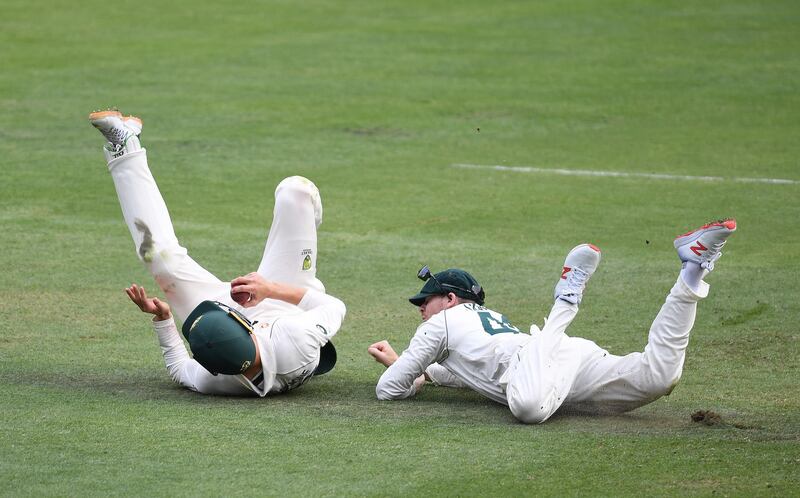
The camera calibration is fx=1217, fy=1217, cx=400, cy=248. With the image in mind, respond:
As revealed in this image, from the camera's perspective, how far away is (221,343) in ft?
19.6

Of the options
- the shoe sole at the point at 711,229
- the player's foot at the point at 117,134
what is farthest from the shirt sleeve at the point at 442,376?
the player's foot at the point at 117,134

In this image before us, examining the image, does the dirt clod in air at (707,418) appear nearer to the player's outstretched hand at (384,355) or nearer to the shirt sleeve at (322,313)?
the player's outstretched hand at (384,355)

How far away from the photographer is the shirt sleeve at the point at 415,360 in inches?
241

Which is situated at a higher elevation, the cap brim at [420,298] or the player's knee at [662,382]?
the cap brim at [420,298]

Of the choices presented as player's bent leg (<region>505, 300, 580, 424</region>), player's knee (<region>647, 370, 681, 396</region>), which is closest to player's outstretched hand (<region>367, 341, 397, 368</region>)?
player's bent leg (<region>505, 300, 580, 424</region>)

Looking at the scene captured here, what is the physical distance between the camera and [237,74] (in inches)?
675

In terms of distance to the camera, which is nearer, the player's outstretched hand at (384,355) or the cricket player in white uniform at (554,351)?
the cricket player in white uniform at (554,351)

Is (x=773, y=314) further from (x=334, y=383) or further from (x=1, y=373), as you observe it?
(x=1, y=373)

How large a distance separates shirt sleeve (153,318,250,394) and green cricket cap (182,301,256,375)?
0.72 feet

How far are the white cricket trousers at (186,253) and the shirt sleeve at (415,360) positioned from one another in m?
0.79

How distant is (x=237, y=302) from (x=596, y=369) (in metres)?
1.89

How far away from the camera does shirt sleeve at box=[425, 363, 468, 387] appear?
6.62 m

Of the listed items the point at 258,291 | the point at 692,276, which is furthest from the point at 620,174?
the point at 258,291

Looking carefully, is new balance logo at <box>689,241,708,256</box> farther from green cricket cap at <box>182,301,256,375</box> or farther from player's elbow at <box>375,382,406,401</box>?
green cricket cap at <box>182,301,256,375</box>
